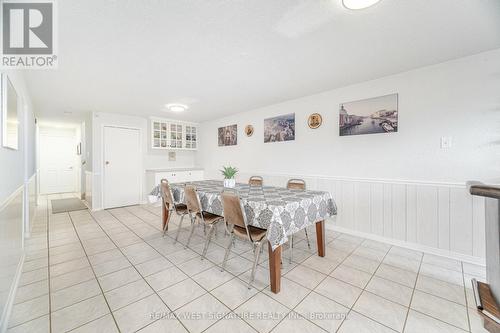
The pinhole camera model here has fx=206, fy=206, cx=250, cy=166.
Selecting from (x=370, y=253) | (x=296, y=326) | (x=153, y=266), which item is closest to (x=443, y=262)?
(x=370, y=253)

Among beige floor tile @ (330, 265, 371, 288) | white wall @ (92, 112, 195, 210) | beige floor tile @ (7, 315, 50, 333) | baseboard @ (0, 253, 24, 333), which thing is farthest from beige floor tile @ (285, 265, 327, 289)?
white wall @ (92, 112, 195, 210)

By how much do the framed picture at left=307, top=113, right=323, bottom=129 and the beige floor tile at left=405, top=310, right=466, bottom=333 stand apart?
9.10 ft

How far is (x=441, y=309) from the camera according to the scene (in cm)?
163

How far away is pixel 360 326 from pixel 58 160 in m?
9.61

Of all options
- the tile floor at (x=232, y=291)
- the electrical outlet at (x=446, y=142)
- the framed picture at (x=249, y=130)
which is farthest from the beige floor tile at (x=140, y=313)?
the framed picture at (x=249, y=130)

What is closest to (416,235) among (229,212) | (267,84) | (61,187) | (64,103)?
(229,212)

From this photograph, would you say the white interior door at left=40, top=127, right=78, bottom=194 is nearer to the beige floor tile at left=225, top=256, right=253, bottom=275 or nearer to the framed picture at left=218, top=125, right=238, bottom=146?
the framed picture at left=218, top=125, right=238, bottom=146

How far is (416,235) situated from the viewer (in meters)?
2.67

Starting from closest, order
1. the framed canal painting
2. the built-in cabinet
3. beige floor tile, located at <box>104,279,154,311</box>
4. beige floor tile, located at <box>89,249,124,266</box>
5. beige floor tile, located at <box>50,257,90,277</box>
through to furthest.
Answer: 1. beige floor tile, located at <box>104,279,154,311</box>
2. beige floor tile, located at <box>50,257,90,277</box>
3. beige floor tile, located at <box>89,249,124,266</box>
4. the framed canal painting
5. the built-in cabinet

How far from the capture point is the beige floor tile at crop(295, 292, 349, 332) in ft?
4.94

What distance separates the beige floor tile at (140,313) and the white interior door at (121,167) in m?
4.04

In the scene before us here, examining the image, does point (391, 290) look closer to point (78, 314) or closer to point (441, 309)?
point (441, 309)

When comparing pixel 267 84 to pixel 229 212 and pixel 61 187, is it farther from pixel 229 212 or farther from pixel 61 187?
pixel 61 187

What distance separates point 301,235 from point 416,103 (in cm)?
A: 240
